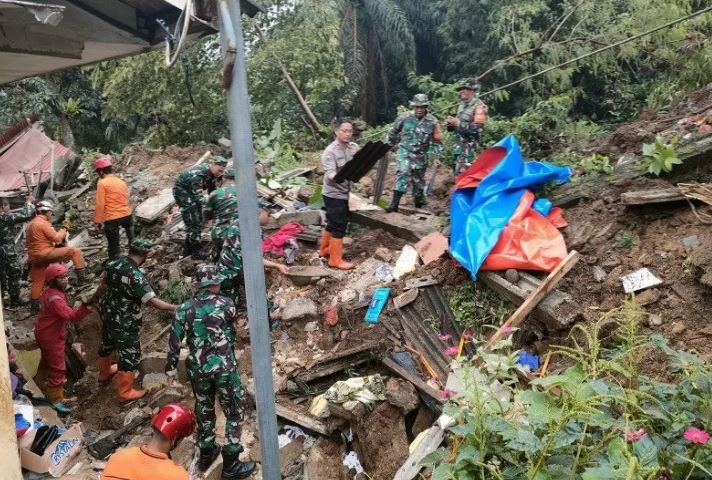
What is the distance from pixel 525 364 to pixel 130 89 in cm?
1076

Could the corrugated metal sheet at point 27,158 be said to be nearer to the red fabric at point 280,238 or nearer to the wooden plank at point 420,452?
the red fabric at point 280,238

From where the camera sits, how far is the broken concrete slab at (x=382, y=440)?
461 centimetres

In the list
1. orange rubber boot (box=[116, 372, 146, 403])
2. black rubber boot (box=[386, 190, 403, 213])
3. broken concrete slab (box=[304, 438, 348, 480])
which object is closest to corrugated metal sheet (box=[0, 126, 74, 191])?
orange rubber boot (box=[116, 372, 146, 403])

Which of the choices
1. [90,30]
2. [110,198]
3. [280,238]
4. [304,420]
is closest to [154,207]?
[110,198]

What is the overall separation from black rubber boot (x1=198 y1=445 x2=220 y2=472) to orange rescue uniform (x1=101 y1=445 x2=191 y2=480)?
2024 mm

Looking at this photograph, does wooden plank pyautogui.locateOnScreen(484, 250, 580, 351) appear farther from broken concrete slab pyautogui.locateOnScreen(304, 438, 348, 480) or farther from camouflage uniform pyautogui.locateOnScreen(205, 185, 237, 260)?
camouflage uniform pyautogui.locateOnScreen(205, 185, 237, 260)

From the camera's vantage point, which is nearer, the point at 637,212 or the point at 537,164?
the point at 637,212

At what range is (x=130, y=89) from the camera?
1234 cm

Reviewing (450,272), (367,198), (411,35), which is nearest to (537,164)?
(450,272)

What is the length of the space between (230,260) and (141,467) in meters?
3.28

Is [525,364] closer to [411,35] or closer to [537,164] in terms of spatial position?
[537,164]

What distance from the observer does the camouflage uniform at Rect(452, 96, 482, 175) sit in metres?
7.39

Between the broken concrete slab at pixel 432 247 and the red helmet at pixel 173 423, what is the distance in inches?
138

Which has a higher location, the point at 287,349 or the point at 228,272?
the point at 228,272
